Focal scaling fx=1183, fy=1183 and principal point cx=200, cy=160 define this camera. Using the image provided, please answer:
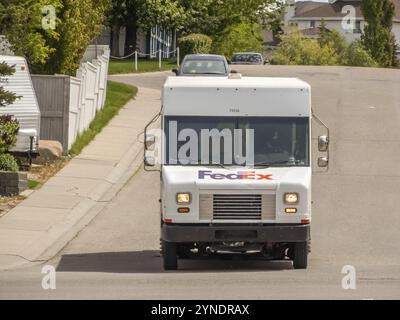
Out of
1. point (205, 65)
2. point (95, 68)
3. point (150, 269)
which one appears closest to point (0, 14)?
point (150, 269)

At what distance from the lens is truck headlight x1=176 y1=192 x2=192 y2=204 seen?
17156mm

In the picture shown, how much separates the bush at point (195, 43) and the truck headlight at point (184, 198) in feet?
148

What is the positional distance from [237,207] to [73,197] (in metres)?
9.51

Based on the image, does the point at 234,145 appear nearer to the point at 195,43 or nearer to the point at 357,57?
the point at 195,43

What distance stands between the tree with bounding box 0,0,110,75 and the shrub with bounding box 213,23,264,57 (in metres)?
34.0

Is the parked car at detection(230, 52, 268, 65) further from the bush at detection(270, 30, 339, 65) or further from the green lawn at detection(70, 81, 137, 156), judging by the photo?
the green lawn at detection(70, 81, 137, 156)

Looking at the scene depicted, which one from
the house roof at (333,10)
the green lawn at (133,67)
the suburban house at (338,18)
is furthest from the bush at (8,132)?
the house roof at (333,10)

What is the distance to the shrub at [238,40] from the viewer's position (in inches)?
2816

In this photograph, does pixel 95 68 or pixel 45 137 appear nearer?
pixel 45 137

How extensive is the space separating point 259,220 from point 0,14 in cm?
896

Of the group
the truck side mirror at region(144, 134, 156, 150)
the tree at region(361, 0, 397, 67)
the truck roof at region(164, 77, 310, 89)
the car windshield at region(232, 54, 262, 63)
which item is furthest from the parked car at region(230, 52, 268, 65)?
the truck side mirror at region(144, 134, 156, 150)

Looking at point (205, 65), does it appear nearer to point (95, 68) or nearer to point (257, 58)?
point (95, 68)

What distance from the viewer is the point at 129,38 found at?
65750mm

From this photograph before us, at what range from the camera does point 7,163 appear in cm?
2645
